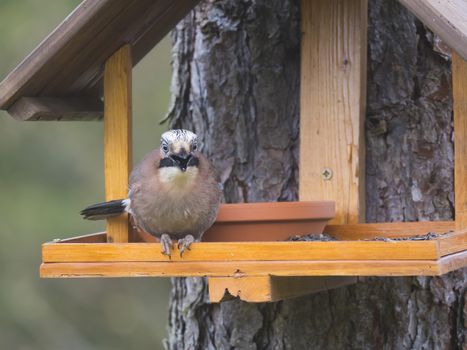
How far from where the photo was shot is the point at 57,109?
4.13m

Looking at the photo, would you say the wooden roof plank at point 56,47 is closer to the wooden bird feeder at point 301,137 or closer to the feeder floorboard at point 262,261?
the wooden bird feeder at point 301,137

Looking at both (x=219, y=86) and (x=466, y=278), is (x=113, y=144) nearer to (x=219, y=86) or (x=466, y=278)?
(x=219, y=86)

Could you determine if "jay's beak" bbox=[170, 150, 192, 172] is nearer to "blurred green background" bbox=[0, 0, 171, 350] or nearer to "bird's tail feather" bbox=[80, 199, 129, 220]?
"bird's tail feather" bbox=[80, 199, 129, 220]

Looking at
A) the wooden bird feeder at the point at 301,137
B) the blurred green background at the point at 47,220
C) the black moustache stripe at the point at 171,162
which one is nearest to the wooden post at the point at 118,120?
the wooden bird feeder at the point at 301,137

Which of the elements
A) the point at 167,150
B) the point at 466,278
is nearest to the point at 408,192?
the point at 466,278

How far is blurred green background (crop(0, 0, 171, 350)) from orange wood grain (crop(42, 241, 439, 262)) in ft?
13.7

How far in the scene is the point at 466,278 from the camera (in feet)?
14.3

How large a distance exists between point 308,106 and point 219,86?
0.54 meters

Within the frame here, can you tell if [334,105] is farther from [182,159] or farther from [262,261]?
[262,261]

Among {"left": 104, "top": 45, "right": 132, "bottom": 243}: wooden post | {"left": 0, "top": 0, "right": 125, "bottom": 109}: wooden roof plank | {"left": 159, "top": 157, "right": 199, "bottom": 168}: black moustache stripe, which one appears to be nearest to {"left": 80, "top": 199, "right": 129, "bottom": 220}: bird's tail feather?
{"left": 104, "top": 45, "right": 132, "bottom": 243}: wooden post

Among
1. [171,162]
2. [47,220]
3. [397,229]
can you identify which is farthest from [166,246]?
[47,220]

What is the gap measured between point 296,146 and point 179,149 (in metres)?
0.99

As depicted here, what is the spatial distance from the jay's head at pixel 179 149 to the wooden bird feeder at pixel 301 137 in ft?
1.04

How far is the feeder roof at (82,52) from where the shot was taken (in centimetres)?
382
